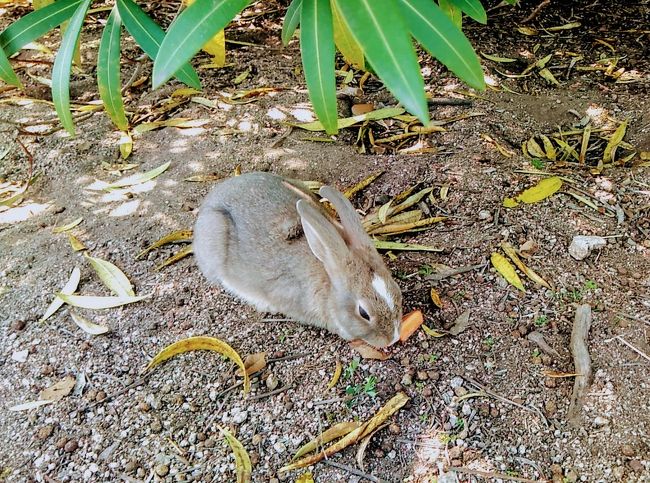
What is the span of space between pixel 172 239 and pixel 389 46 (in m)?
2.50

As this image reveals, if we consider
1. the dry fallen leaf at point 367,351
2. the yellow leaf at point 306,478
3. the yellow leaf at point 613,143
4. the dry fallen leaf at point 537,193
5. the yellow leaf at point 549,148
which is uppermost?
the yellow leaf at point 306,478

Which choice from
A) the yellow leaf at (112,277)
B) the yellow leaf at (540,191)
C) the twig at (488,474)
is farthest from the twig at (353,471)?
the yellow leaf at (540,191)

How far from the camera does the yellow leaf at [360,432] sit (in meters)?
2.85

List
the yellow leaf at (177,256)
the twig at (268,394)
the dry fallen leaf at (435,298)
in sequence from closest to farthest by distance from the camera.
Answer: the twig at (268,394), the dry fallen leaf at (435,298), the yellow leaf at (177,256)

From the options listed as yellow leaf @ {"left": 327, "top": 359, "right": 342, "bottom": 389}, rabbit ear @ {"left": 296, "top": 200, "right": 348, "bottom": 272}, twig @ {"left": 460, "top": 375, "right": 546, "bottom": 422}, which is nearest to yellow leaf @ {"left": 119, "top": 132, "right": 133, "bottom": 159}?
rabbit ear @ {"left": 296, "top": 200, "right": 348, "bottom": 272}

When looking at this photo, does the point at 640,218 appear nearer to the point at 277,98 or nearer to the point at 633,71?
the point at 633,71

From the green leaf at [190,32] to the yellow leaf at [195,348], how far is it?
1597 mm

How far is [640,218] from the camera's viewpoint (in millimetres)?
3881

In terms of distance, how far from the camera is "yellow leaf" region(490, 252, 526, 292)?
3.54 metres

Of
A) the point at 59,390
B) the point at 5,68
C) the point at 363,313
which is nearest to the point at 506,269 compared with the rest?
the point at 363,313

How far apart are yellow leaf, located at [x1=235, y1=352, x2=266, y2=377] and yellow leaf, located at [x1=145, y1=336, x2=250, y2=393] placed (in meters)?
0.05

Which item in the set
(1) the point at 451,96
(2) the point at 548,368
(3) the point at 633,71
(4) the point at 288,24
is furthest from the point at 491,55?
(2) the point at 548,368

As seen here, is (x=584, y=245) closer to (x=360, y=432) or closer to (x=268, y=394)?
(x=360, y=432)

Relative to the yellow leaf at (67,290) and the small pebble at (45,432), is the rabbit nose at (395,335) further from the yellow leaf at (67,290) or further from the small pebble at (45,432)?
the yellow leaf at (67,290)
